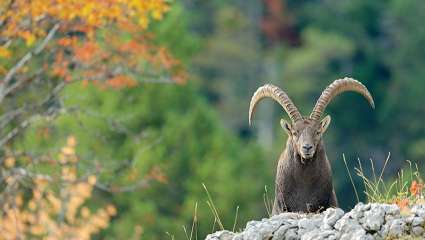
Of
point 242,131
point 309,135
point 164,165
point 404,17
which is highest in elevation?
point 309,135

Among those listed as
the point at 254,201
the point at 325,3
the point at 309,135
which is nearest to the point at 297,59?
the point at 325,3

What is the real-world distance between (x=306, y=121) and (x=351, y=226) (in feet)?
15.1

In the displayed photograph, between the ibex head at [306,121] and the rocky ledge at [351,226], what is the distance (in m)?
3.32

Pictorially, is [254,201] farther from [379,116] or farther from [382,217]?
[382,217]

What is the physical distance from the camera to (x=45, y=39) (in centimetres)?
2912

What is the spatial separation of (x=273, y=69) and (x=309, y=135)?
71.9 meters

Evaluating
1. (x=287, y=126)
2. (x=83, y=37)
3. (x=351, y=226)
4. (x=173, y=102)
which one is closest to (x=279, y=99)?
(x=287, y=126)

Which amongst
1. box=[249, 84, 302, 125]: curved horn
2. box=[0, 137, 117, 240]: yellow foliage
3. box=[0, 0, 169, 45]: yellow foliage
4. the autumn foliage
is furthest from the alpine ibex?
box=[0, 137, 117, 240]: yellow foliage

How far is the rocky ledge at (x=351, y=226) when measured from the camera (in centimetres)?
1472

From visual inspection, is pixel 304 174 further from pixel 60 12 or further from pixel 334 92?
pixel 60 12

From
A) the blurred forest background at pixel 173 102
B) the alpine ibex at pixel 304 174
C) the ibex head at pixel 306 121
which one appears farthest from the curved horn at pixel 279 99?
the blurred forest background at pixel 173 102

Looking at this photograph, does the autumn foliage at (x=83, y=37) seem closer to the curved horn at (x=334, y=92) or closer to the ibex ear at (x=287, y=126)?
the ibex ear at (x=287, y=126)

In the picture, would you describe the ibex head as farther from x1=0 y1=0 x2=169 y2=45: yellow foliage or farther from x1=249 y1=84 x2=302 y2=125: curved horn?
x1=0 y1=0 x2=169 y2=45: yellow foliage

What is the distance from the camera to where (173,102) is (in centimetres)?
5800
